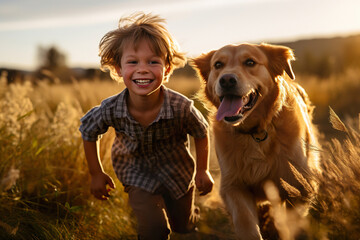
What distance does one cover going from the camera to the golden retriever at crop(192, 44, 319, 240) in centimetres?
310

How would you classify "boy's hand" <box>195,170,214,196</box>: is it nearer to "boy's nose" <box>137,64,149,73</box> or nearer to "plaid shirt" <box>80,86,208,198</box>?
"plaid shirt" <box>80,86,208,198</box>

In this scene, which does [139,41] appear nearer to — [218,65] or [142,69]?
[142,69]

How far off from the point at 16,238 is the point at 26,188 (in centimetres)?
69

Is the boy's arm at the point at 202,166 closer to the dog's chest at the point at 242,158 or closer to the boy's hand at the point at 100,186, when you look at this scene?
the dog's chest at the point at 242,158

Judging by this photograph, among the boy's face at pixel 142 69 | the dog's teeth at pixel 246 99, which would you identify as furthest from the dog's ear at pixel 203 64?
the boy's face at pixel 142 69

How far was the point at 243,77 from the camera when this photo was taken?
3.10 m

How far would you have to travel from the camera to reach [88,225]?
3299 millimetres

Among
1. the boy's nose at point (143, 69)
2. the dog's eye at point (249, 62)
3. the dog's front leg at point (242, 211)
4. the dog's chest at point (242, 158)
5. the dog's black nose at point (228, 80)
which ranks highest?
the boy's nose at point (143, 69)

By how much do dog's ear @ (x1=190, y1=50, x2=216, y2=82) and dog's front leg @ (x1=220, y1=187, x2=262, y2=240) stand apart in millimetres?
1097

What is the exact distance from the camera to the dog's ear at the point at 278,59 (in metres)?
3.36

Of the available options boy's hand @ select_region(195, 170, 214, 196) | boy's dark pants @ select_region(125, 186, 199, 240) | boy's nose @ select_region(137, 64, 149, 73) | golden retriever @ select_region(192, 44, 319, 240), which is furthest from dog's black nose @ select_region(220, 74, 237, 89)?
boy's dark pants @ select_region(125, 186, 199, 240)

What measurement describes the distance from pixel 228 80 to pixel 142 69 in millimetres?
666

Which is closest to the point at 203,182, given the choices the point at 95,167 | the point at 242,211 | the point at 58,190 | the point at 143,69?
the point at 242,211

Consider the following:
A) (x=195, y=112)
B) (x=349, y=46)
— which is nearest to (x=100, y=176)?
(x=195, y=112)
